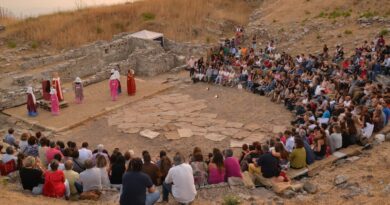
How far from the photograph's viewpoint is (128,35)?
1076 inches

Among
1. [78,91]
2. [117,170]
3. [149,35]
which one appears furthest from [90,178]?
[149,35]

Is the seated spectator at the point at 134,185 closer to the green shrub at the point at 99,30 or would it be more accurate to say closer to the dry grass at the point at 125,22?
the dry grass at the point at 125,22

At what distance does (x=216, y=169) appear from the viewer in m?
11.1

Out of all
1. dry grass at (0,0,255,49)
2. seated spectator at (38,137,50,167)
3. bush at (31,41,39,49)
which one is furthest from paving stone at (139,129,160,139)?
bush at (31,41,39,49)

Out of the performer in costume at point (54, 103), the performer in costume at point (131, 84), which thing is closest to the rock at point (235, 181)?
the performer in costume at point (54, 103)

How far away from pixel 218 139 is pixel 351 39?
10.7m

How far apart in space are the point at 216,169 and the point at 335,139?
387 centimetres

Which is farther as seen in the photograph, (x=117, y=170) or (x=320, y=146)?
(x=320, y=146)

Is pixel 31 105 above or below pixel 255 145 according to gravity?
below

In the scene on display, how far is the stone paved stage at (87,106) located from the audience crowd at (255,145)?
7.62 ft

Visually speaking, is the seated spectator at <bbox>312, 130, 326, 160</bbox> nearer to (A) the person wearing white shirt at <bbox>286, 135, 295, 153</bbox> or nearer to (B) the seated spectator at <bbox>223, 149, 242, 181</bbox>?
(A) the person wearing white shirt at <bbox>286, 135, 295, 153</bbox>

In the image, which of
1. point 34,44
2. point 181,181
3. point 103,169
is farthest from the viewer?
point 34,44

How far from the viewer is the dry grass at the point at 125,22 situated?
2920 cm

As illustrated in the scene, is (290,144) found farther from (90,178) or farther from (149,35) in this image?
(149,35)
